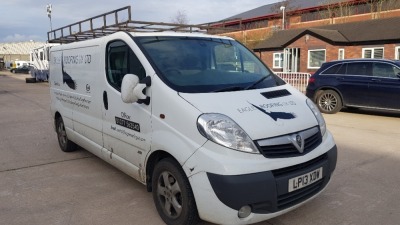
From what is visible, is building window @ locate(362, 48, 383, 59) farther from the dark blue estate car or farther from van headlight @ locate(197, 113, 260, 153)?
van headlight @ locate(197, 113, 260, 153)

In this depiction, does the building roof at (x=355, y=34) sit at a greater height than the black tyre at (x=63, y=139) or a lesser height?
greater

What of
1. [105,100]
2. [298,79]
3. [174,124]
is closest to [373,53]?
[298,79]

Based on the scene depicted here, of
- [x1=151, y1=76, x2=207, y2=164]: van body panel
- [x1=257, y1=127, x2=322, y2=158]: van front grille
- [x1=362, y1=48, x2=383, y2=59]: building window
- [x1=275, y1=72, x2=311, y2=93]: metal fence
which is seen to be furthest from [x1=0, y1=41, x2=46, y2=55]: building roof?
[x1=257, y1=127, x2=322, y2=158]: van front grille

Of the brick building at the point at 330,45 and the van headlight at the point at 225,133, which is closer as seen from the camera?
the van headlight at the point at 225,133

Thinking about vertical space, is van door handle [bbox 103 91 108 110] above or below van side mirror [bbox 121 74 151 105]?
below

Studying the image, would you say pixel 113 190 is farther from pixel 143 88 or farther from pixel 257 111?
pixel 257 111

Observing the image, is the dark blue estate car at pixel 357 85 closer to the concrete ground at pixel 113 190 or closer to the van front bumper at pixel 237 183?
the concrete ground at pixel 113 190

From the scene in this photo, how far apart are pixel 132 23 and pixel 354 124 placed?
19.1 ft

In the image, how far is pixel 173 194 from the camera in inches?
129

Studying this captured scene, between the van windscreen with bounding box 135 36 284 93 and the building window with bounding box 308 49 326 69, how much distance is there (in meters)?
22.9

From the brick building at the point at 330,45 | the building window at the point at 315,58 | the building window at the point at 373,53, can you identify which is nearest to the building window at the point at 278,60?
the brick building at the point at 330,45

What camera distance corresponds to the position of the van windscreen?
347 cm

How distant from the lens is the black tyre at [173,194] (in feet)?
10.1

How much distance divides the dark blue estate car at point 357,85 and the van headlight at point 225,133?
7752 mm
